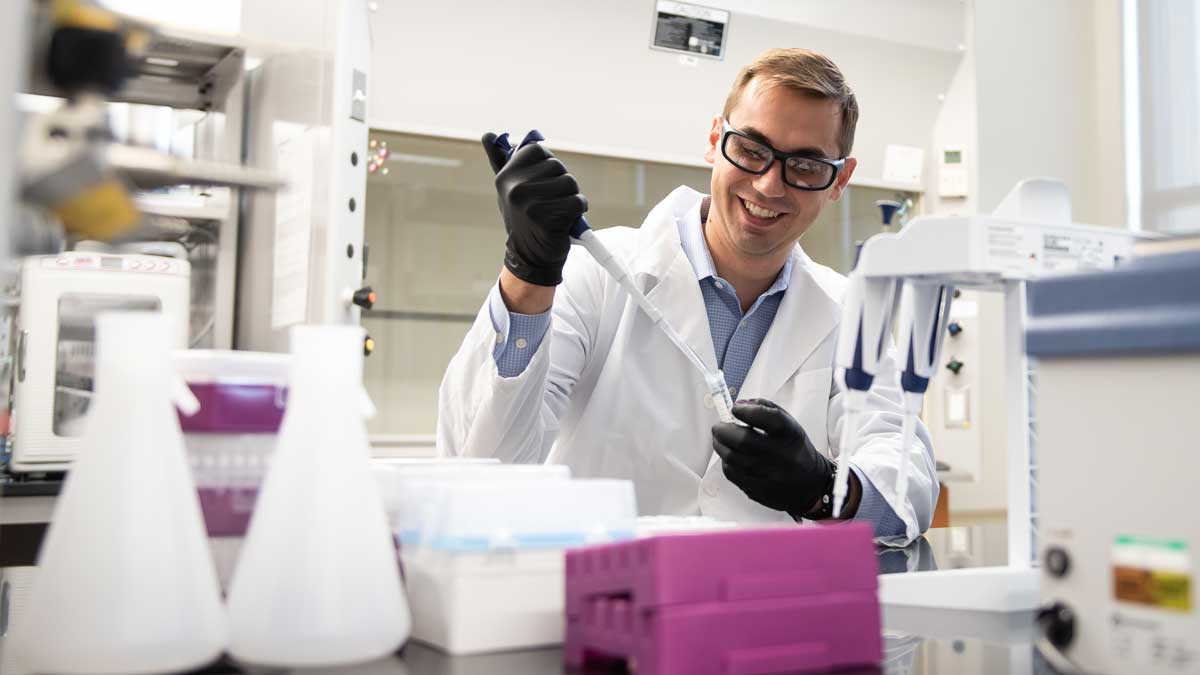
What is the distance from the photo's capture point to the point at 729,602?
26.1 inches

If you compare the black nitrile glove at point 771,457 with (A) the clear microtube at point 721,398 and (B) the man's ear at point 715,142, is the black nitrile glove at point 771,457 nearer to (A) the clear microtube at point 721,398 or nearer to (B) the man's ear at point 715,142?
(A) the clear microtube at point 721,398

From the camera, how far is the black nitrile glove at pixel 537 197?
1.50 m

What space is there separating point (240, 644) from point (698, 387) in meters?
1.51

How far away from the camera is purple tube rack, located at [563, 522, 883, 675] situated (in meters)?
0.64

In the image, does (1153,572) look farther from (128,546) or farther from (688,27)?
(688,27)

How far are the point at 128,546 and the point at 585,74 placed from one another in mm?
3239

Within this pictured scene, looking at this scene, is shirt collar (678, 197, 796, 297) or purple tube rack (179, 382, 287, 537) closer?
purple tube rack (179, 382, 287, 537)

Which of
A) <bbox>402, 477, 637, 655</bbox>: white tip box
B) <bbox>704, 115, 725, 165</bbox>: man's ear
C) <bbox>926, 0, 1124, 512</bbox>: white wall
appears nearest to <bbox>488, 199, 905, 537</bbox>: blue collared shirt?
<bbox>704, 115, 725, 165</bbox>: man's ear

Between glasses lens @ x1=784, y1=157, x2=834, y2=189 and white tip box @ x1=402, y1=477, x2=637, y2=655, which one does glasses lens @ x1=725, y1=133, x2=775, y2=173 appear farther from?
white tip box @ x1=402, y1=477, x2=637, y2=655

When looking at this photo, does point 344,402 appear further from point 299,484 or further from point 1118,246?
point 1118,246

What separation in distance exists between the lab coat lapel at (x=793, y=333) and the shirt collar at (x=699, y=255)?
0.08 feet

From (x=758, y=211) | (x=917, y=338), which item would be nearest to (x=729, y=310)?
(x=758, y=211)

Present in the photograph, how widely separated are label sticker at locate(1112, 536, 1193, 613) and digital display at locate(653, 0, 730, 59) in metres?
3.29

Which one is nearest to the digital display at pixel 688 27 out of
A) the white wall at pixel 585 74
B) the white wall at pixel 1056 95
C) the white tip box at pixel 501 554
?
the white wall at pixel 585 74
